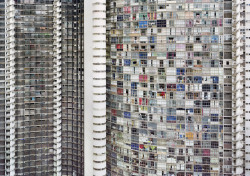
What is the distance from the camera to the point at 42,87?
25.0 metres

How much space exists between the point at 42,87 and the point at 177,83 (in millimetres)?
10362

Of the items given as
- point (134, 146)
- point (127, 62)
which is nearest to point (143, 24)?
point (127, 62)

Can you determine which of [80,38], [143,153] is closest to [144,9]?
[80,38]

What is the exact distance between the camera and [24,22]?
2467 centimetres

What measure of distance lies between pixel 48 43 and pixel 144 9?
8062 millimetres

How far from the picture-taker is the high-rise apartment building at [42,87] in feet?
78.7

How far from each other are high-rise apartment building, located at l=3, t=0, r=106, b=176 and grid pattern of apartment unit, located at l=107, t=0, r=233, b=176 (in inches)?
178

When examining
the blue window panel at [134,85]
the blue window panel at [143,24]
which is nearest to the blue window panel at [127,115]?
the blue window panel at [134,85]

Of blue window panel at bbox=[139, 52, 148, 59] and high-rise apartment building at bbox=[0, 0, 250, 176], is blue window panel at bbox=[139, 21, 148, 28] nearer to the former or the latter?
high-rise apartment building at bbox=[0, 0, 250, 176]

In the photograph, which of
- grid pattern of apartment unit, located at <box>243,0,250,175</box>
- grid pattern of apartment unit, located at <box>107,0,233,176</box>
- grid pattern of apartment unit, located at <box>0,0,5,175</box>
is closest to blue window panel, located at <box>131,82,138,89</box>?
grid pattern of apartment unit, located at <box>107,0,233,176</box>

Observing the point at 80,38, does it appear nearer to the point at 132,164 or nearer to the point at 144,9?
the point at 144,9

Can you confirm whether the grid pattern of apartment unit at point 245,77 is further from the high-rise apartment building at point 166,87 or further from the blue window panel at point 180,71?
the blue window panel at point 180,71

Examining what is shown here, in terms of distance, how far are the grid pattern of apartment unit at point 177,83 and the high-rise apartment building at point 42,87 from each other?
178 inches

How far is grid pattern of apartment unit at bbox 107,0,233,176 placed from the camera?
20406 mm
